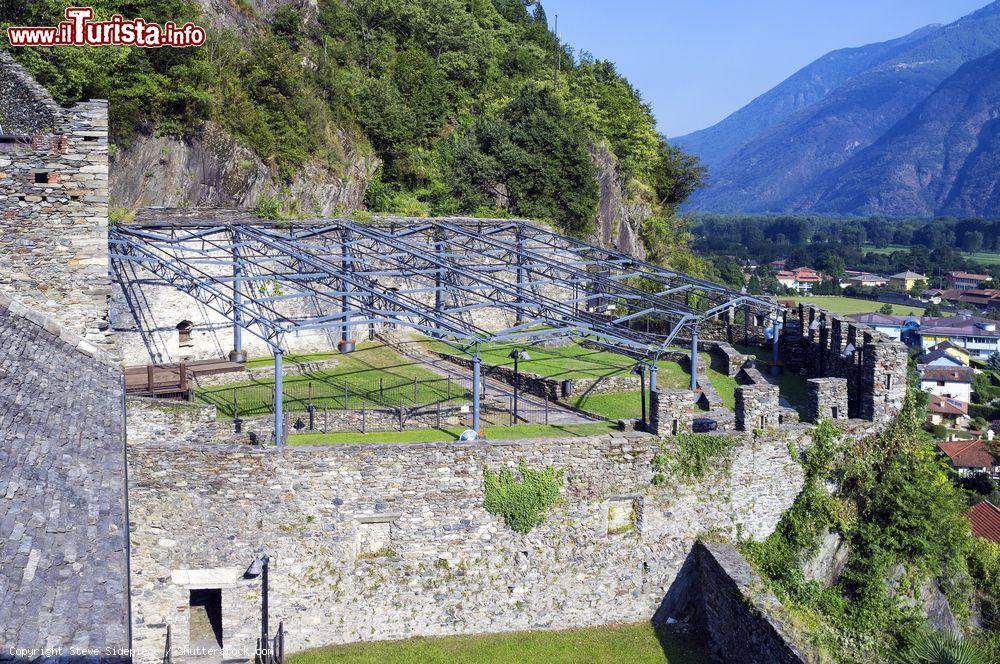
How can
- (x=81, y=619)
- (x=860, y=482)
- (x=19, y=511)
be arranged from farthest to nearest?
(x=860, y=482), (x=19, y=511), (x=81, y=619)

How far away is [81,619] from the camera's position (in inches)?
233

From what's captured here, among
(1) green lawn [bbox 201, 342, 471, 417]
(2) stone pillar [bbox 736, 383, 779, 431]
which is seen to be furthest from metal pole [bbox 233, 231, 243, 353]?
(2) stone pillar [bbox 736, 383, 779, 431]

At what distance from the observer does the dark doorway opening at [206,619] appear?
15.5m

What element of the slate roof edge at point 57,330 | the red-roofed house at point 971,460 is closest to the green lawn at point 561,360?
the slate roof edge at point 57,330

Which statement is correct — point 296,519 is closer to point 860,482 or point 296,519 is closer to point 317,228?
point 860,482

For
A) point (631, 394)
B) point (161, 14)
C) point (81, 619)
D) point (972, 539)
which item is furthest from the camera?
point (161, 14)

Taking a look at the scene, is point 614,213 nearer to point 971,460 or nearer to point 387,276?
point 387,276

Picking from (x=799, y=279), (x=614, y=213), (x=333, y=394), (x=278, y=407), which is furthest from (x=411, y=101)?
(x=799, y=279)

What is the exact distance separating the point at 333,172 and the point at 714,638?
29146mm

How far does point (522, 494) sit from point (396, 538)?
2271mm

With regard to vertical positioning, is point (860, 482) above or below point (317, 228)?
below

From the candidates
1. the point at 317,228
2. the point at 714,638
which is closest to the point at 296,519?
the point at 714,638

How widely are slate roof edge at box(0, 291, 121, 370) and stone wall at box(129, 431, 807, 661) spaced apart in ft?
6.27

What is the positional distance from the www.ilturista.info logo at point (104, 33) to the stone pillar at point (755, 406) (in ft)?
78.1
